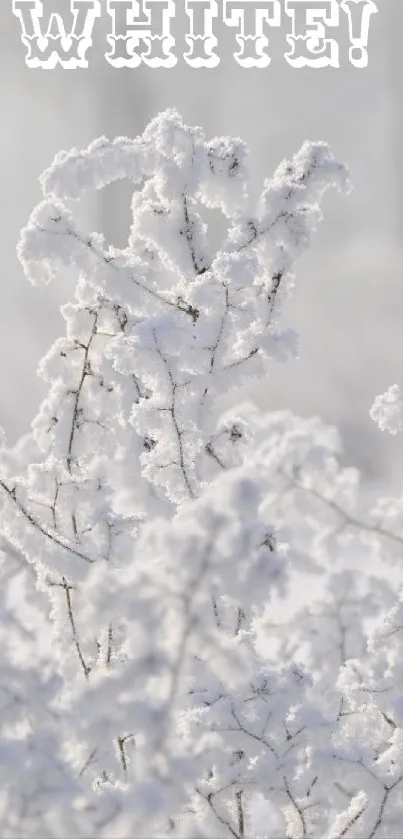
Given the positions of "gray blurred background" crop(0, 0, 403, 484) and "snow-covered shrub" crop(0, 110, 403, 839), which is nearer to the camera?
"snow-covered shrub" crop(0, 110, 403, 839)

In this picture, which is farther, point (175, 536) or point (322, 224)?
point (322, 224)

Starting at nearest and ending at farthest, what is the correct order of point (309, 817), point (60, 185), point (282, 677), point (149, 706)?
1. point (149, 706)
2. point (282, 677)
3. point (309, 817)
4. point (60, 185)

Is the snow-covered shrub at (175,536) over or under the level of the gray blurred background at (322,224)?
under

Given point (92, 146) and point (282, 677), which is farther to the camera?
point (92, 146)

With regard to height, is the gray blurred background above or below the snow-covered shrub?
above

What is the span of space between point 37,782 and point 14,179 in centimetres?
534

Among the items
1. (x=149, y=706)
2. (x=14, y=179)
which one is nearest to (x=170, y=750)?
(x=149, y=706)

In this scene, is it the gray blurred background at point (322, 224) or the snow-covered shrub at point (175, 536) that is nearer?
the snow-covered shrub at point (175, 536)

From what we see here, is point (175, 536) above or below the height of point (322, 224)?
below

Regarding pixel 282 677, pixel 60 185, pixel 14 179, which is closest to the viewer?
pixel 282 677

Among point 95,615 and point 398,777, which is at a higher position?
point 95,615

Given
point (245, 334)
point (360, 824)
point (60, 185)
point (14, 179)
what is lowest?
point (360, 824)

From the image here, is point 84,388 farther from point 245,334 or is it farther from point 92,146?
point 92,146

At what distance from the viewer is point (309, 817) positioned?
1619 millimetres
